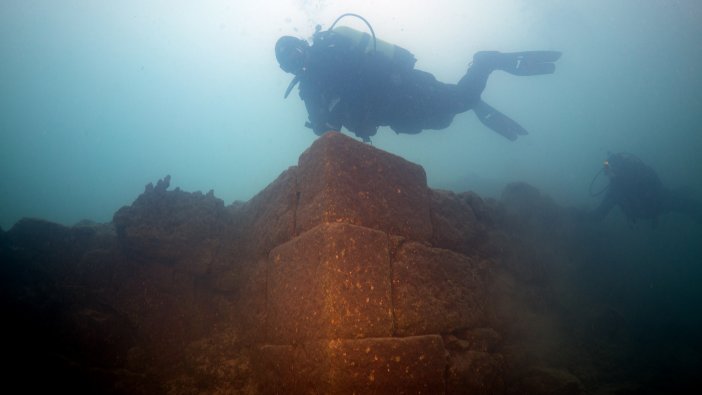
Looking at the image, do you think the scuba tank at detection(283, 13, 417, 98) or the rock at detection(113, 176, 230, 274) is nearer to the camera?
the rock at detection(113, 176, 230, 274)

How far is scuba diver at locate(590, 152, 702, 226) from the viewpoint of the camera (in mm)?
12133

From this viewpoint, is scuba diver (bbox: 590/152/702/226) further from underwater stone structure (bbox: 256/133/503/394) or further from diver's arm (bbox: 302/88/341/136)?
underwater stone structure (bbox: 256/133/503/394)

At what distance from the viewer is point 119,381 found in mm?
2854

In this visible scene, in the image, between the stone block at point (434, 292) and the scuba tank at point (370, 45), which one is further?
the scuba tank at point (370, 45)

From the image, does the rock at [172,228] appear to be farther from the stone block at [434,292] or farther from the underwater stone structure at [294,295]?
the stone block at [434,292]

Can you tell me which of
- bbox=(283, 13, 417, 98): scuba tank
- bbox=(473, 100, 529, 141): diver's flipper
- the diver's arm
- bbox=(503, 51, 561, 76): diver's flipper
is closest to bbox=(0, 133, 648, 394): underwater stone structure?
the diver's arm

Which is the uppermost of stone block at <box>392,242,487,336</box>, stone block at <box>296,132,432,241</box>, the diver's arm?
the diver's arm

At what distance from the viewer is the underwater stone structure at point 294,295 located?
236 centimetres

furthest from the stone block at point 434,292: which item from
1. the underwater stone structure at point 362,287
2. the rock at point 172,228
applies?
the rock at point 172,228

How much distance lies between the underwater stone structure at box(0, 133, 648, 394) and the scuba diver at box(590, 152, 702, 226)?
10.6 metres

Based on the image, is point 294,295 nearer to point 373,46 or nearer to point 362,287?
point 362,287

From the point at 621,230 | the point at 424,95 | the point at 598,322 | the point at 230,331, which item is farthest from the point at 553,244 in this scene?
the point at 621,230

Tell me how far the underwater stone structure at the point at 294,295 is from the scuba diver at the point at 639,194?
1064 cm

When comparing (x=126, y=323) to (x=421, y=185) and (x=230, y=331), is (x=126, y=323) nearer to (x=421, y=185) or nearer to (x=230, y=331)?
(x=230, y=331)
